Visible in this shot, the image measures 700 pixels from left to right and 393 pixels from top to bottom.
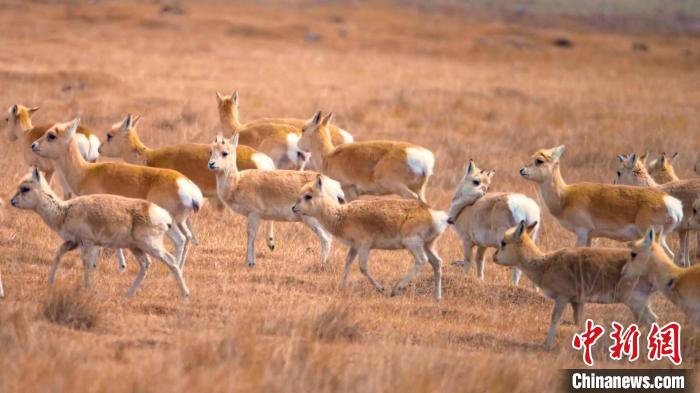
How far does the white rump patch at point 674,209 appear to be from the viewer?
11461mm

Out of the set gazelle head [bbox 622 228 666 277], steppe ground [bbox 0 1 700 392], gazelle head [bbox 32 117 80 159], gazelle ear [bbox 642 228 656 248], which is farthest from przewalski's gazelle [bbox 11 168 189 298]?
gazelle ear [bbox 642 228 656 248]

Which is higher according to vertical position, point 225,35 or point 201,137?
point 225,35

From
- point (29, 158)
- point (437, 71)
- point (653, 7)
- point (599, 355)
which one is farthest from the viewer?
point (653, 7)

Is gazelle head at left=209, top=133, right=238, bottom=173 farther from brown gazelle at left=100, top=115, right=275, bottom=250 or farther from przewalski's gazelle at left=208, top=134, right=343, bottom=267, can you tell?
brown gazelle at left=100, top=115, right=275, bottom=250

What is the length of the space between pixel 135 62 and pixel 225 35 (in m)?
11.5

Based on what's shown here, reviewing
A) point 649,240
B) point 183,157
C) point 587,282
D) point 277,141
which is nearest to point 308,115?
point 277,141

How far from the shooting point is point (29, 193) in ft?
33.1

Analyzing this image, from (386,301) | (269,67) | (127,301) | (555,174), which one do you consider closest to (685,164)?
(555,174)

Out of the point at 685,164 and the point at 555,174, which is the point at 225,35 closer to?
the point at 685,164

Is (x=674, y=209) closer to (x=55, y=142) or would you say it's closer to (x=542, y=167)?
(x=542, y=167)

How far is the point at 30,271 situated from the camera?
10.5 meters

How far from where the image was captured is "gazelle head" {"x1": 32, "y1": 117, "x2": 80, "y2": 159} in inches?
480

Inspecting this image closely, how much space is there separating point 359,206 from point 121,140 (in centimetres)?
416

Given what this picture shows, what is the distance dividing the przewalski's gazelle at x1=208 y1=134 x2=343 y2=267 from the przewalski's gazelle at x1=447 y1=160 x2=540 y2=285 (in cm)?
158
